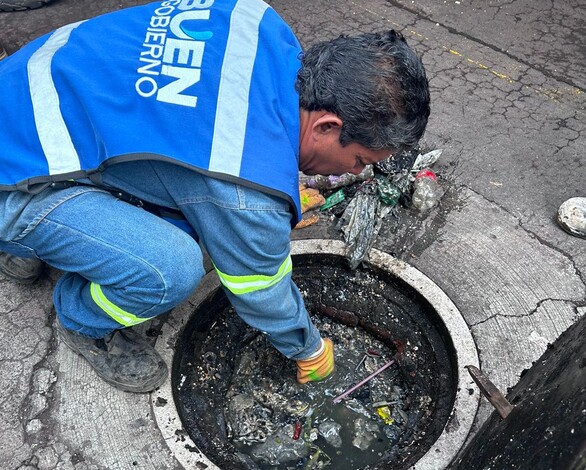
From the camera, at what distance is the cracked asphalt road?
7.72ft

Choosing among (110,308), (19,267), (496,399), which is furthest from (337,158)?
(19,267)

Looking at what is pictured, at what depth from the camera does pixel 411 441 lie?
7.95 feet

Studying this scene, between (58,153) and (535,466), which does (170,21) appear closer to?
(58,153)

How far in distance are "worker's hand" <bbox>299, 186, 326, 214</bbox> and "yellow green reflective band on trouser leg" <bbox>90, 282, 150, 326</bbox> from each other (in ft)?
3.88

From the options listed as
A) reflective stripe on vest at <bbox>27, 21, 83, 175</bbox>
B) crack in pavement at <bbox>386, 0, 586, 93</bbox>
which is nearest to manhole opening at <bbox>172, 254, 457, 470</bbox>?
reflective stripe on vest at <bbox>27, 21, 83, 175</bbox>

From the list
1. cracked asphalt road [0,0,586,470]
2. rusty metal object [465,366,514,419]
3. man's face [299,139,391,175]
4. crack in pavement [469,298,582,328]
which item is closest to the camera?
rusty metal object [465,366,514,419]

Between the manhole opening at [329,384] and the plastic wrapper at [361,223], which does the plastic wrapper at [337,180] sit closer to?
the plastic wrapper at [361,223]

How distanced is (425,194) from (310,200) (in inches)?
25.6

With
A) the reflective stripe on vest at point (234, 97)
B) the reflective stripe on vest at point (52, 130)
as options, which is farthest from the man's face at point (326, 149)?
the reflective stripe on vest at point (52, 130)

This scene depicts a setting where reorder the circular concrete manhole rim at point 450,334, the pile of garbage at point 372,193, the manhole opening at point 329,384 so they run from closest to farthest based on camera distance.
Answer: the circular concrete manhole rim at point 450,334
the manhole opening at point 329,384
the pile of garbage at point 372,193

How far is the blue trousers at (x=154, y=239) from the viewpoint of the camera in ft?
6.17

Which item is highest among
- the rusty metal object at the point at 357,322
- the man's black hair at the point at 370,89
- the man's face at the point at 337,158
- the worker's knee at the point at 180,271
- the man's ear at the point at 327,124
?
the man's black hair at the point at 370,89

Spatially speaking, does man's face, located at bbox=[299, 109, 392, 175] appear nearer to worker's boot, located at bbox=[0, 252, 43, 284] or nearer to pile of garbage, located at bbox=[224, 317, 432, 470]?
pile of garbage, located at bbox=[224, 317, 432, 470]

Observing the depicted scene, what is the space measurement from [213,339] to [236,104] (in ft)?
4.48
